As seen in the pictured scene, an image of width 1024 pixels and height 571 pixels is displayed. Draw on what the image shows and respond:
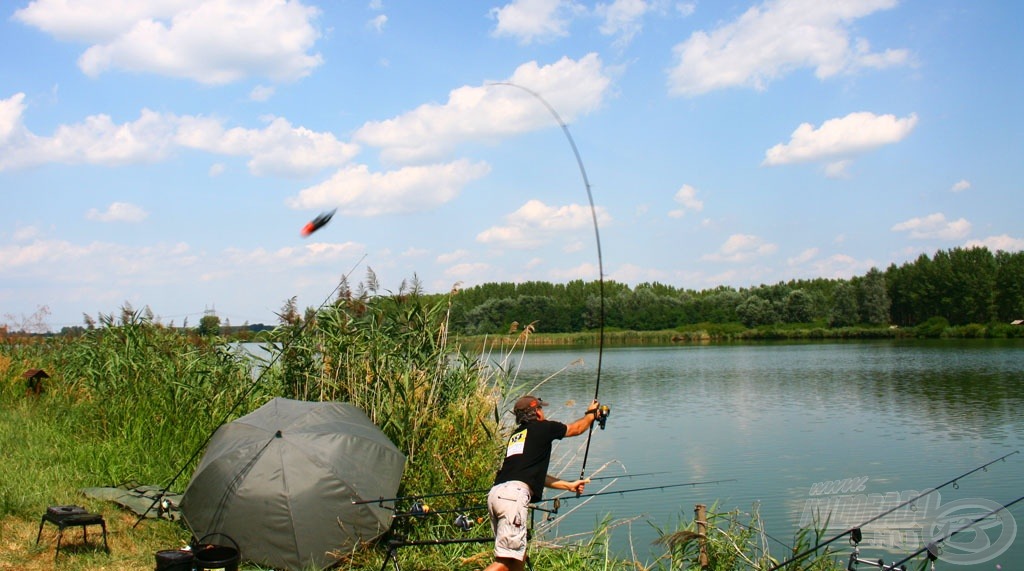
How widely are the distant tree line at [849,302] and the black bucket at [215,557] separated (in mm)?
50771

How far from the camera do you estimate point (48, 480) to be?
7.80m

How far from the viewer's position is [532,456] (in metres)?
5.08

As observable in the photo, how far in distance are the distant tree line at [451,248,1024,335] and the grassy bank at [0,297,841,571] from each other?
45921 millimetres

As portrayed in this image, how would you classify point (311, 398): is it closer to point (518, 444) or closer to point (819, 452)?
point (518, 444)

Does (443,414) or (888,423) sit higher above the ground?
(443,414)

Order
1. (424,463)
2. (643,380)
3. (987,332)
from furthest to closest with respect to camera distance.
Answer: (987,332)
(643,380)
(424,463)

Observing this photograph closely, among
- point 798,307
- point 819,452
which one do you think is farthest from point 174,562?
point 798,307

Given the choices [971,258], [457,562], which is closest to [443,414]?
[457,562]

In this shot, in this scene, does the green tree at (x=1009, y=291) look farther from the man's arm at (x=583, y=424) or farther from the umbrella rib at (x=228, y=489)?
the umbrella rib at (x=228, y=489)

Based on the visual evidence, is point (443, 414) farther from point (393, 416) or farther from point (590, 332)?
point (590, 332)

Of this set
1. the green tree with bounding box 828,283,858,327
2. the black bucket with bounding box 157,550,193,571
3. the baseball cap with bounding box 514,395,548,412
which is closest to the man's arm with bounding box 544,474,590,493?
the baseball cap with bounding box 514,395,548,412

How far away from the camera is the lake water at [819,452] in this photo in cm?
801

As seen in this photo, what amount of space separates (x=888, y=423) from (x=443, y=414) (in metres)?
13.5

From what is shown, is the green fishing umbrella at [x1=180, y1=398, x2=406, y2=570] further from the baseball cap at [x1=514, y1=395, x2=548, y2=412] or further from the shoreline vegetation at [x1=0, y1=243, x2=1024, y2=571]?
the baseball cap at [x1=514, y1=395, x2=548, y2=412]
